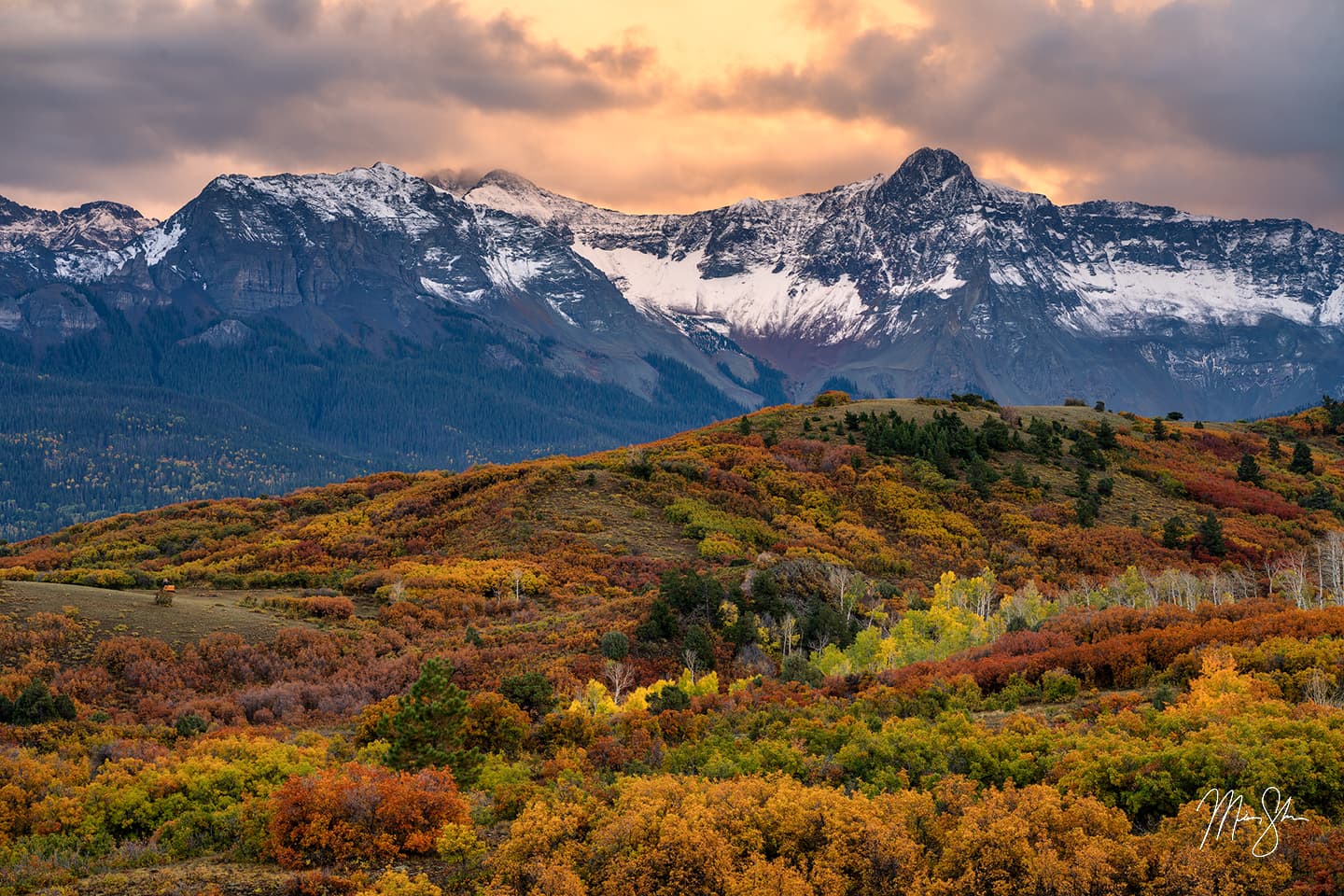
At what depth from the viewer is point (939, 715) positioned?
25.0 meters

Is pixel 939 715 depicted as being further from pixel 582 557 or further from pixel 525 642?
pixel 582 557

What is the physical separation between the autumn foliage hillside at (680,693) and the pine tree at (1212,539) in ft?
1.89

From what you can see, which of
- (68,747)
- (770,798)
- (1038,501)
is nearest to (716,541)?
(1038,501)

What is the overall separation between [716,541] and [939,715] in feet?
139

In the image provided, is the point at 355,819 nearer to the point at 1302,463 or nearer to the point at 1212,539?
the point at 1212,539

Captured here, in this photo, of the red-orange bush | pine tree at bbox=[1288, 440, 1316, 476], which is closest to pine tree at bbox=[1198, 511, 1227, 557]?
pine tree at bbox=[1288, 440, 1316, 476]

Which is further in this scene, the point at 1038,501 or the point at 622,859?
the point at 1038,501
